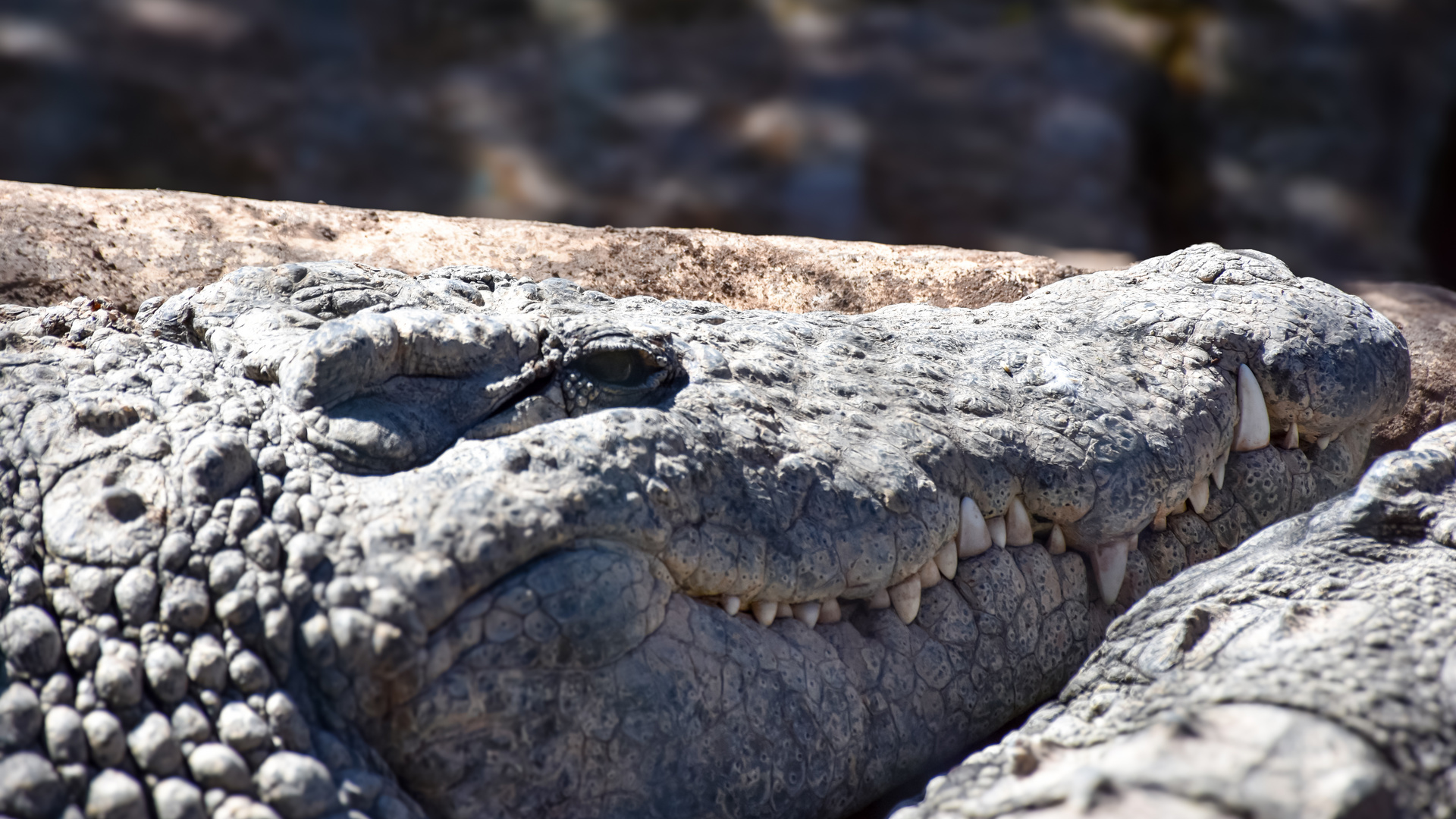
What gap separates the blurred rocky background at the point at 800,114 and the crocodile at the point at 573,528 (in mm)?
2728

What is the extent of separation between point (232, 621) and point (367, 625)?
0.14m

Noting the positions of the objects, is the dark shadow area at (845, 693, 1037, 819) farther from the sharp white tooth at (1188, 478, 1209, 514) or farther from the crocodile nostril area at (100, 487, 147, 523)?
the crocodile nostril area at (100, 487, 147, 523)

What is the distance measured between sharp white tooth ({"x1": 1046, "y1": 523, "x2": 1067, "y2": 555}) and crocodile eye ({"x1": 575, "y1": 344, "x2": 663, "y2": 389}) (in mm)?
674

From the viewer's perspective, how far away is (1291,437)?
5.89ft

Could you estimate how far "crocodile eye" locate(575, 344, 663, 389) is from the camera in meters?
1.39

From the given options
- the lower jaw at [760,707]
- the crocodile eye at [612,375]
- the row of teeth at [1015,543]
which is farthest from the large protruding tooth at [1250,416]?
the crocodile eye at [612,375]

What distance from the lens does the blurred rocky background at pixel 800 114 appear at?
4250 millimetres

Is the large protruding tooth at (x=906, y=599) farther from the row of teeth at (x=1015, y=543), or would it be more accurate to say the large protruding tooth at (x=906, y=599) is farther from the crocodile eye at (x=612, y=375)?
the crocodile eye at (x=612, y=375)

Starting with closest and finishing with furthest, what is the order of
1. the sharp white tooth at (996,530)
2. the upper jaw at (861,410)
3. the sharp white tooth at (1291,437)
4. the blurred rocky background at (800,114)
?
the upper jaw at (861,410)
the sharp white tooth at (996,530)
the sharp white tooth at (1291,437)
the blurred rocky background at (800,114)

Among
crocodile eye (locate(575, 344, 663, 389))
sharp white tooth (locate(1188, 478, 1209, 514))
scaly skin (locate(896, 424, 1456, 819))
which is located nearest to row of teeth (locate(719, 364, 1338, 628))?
sharp white tooth (locate(1188, 478, 1209, 514))

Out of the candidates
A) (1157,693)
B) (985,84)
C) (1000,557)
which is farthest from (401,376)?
(985,84)

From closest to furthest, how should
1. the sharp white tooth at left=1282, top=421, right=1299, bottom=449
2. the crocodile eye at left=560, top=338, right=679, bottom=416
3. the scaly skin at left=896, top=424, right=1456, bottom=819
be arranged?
the scaly skin at left=896, top=424, right=1456, bottom=819
the crocodile eye at left=560, top=338, right=679, bottom=416
the sharp white tooth at left=1282, top=421, right=1299, bottom=449

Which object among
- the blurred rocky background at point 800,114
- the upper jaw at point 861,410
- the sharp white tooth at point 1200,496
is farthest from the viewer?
the blurred rocky background at point 800,114

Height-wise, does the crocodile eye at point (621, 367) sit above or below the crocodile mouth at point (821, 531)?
A: above
